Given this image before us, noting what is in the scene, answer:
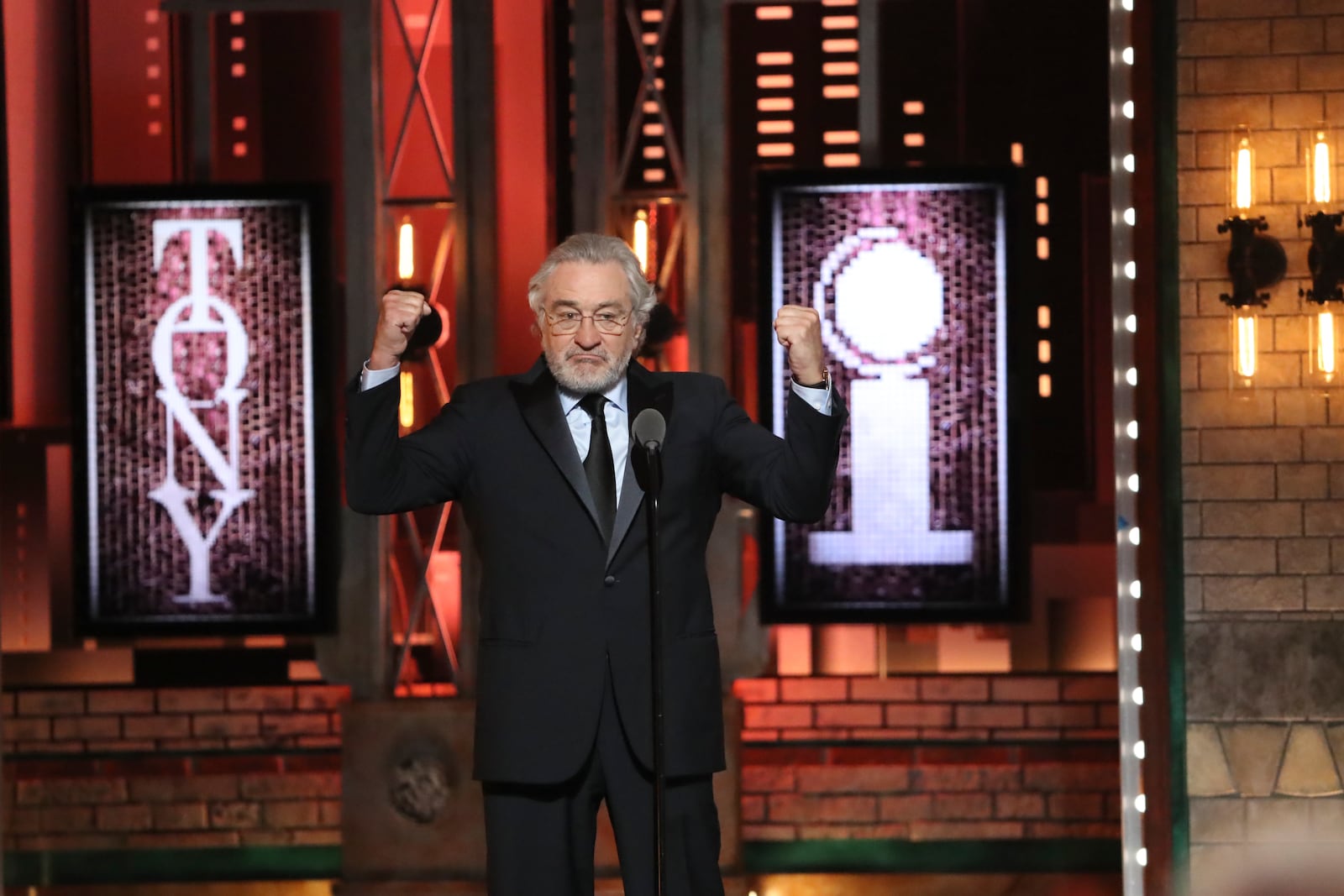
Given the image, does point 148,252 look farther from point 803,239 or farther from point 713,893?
point 713,893

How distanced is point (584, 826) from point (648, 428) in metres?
0.68

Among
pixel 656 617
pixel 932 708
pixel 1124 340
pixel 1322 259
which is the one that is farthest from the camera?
pixel 932 708

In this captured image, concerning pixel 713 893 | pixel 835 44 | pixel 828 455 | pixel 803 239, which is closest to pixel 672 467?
pixel 828 455

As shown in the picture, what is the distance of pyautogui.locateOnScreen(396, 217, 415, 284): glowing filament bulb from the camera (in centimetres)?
516

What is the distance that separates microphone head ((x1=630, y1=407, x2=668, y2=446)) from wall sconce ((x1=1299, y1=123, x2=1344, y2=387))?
2.49 metres

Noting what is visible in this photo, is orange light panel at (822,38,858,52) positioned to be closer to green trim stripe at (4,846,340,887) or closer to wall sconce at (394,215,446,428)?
wall sconce at (394,215,446,428)

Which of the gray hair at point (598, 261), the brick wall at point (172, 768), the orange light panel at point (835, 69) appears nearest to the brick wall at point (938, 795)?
the brick wall at point (172, 768)

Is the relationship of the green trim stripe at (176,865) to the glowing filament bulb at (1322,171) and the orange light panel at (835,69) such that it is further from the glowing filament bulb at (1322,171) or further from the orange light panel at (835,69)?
the glowing filament bulb at (1322,171)

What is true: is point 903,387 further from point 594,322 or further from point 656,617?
point 656,617

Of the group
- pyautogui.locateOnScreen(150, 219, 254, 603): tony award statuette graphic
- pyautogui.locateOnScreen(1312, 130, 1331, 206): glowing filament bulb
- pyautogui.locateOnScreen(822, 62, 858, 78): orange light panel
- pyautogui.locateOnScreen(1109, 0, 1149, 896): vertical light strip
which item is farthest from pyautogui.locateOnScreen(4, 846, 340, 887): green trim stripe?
pyautogui.locateOnScreen(1312, 130, 1331, 206): glowing filament bulb

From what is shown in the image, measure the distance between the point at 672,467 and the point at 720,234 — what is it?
7.73ft

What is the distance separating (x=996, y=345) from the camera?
16.4 ft

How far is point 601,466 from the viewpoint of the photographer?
9.32ft

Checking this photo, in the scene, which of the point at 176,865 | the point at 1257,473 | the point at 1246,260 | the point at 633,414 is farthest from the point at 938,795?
the point at 633,414
